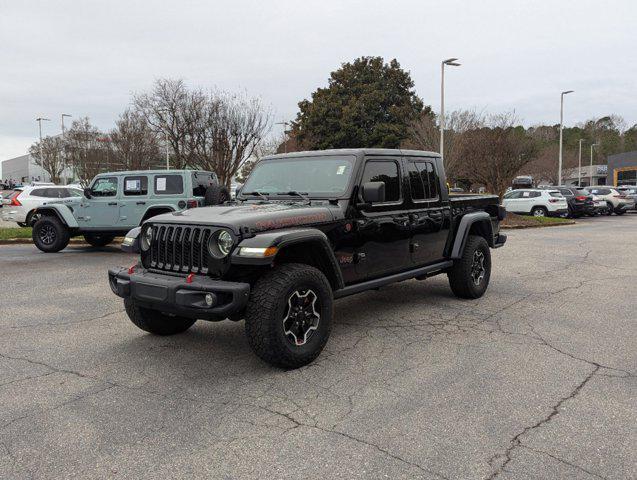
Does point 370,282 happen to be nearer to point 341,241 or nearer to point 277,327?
point 341,241

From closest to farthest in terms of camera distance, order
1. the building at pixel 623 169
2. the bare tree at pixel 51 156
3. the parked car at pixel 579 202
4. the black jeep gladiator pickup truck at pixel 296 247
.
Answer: the black jeep gladiator pickup truck at pixel 296 247 → the parked car at pixel 579 202 → the bare tree at pixel 51 156 → the building at pixel 623 169

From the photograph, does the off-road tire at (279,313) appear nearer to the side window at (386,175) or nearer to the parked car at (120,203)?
the side window at (386,175)

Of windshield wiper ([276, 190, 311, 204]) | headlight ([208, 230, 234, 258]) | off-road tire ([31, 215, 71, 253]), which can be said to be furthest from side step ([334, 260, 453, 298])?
off-road tire ([31, 215, 71, 253])

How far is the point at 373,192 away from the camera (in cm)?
500

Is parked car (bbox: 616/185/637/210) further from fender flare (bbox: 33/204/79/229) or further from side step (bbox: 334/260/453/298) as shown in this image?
fender flare (bbox: 33/204/79/229)

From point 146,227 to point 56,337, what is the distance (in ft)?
5.40

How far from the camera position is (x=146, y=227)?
4.81m

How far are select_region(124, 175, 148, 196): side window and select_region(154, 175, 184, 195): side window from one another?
281 millimetres

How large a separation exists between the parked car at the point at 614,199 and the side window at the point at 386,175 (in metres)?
27.2

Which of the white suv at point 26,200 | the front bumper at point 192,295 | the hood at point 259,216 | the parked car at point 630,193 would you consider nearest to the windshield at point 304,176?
the hood at point 259,216

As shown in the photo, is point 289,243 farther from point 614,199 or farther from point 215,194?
point 614,199

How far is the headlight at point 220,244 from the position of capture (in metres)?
4.18

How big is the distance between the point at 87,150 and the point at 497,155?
94.2 ft

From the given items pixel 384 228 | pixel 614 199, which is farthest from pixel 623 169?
pixel 384 228
